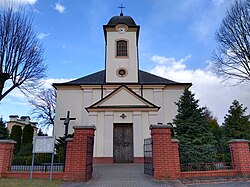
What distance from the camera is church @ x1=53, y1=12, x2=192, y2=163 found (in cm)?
1524

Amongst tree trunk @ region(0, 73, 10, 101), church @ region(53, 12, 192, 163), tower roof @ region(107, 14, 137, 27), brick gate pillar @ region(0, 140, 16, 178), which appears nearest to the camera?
brick gate pillar @ region(0, 140, 16, 178)

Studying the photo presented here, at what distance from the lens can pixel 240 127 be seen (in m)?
13.3

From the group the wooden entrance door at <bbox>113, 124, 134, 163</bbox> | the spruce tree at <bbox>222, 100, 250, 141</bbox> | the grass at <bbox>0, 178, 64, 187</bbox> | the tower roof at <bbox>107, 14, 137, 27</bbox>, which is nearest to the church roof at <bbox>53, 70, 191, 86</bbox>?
the tower roof at <bbox>107, 14, 137, 27</bbox>

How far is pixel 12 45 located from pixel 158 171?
35.7 ft

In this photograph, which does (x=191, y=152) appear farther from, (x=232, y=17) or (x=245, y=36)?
(x=232, y=17)

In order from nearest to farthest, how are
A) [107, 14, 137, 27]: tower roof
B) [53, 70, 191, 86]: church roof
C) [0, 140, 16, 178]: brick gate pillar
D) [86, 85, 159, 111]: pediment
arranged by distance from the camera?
[0, 140, 16, 178]: brick gate pillar
[86, 85, 159, 111]: pediment
[53, 70, 191, 86]: church roof
[107, 14, 137, 27]: tower roof

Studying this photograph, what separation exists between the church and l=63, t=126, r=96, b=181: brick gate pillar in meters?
6.80

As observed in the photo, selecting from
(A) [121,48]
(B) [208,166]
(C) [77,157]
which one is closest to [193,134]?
(B) [208,166]

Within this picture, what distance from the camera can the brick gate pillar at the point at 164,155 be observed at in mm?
8008

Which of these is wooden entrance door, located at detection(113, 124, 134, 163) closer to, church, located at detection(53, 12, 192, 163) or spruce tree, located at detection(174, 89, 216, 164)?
church, located at detection(53, 12, 192, 163)

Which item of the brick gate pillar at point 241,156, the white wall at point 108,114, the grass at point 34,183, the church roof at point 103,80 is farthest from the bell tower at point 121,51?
the grass at point 34,183

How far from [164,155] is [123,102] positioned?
27.5 ft

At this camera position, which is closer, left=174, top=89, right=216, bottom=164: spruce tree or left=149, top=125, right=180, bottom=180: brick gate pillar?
left=149, top=125, right=180, bottom=180: brick gate pillar

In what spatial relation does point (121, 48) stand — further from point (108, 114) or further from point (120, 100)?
point (108, 114)
